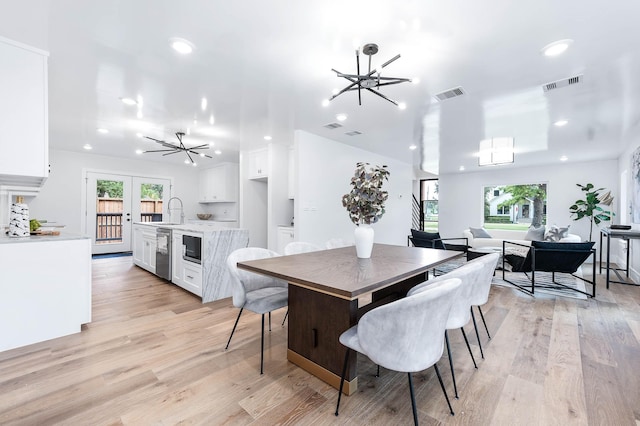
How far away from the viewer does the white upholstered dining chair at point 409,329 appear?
1.30 m

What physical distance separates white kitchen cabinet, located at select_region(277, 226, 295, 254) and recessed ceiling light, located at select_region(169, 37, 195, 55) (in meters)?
3.28

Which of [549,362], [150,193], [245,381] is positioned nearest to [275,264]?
[245,381]

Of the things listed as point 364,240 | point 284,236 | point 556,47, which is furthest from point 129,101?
point 556,47

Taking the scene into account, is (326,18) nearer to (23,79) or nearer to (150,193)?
(23,79)

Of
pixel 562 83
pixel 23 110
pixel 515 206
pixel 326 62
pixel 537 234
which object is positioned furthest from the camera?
pixel 515 206

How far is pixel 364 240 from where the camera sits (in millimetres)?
2344

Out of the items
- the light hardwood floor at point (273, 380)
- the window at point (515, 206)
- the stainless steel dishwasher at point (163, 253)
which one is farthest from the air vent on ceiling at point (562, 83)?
the window at point (515, 206)

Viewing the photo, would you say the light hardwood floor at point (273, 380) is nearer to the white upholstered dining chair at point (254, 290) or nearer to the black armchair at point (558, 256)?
the white upholstered dining chair at point (254, 290)

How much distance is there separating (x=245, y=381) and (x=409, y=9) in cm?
263

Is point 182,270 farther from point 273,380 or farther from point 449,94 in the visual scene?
point 449,94

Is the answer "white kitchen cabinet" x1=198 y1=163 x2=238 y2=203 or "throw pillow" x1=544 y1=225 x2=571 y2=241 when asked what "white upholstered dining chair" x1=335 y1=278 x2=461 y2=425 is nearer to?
"throw pillow" x1=544 y1=225 x2=571 y2=241

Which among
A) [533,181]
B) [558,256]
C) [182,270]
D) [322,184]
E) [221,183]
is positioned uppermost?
[533,181]

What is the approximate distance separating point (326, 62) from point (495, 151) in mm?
4758

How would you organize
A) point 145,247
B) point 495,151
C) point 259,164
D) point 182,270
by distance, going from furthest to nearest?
point 259,164, point 495,151, point 145,247, point 182,270
